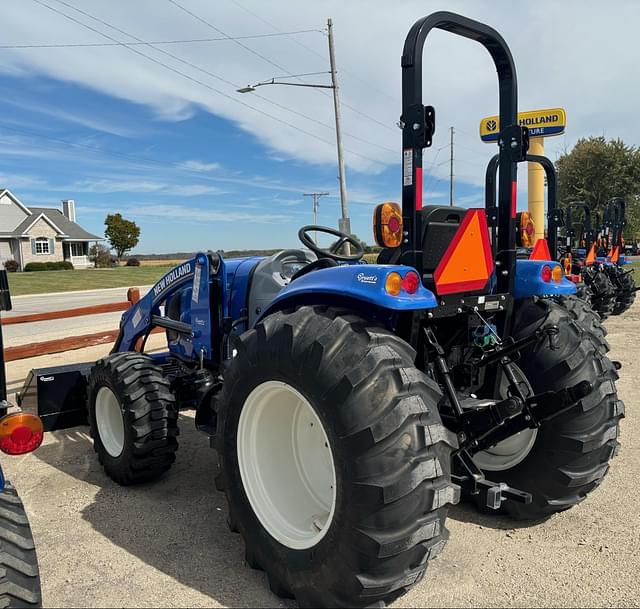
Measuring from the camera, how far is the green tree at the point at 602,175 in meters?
36.4

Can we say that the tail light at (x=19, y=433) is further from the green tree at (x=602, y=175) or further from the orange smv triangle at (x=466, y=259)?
the green tree at (x=602, y=175)

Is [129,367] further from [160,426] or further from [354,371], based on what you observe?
[354,371]

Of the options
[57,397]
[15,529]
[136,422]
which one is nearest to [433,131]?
[15,529]

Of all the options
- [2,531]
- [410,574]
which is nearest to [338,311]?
[410,574]

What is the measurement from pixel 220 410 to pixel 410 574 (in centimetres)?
120

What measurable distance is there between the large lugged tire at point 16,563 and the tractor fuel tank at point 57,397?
270 centimetres

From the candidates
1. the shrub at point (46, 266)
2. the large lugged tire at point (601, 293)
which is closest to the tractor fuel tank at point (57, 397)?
the large lugged tire at point (601, 293)

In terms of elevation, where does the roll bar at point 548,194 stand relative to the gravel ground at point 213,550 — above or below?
→ above

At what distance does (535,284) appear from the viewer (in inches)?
128

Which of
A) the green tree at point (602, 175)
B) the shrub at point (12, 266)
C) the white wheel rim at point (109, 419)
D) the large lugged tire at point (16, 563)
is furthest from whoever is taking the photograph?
the shrub at point (12, 266)

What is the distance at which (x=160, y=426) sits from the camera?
12.8 feet

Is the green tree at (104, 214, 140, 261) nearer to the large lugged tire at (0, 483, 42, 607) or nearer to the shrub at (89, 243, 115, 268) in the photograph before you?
the shrub at (89, 243, 115, 268)

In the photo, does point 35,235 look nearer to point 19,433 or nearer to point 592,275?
point 592,275

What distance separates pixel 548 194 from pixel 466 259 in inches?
104
